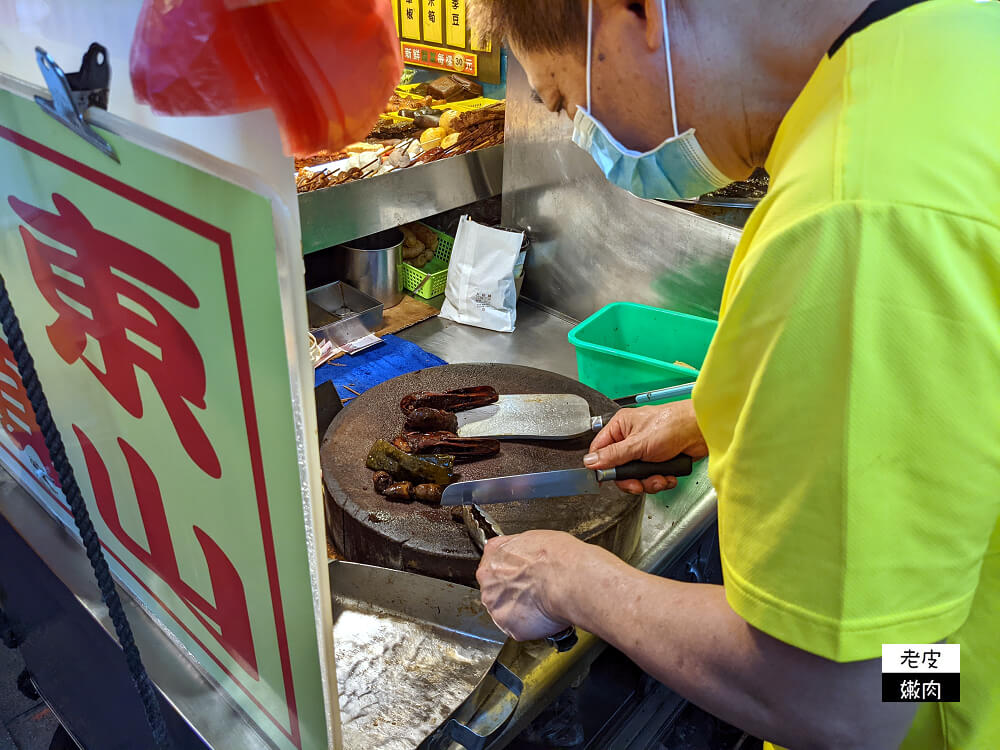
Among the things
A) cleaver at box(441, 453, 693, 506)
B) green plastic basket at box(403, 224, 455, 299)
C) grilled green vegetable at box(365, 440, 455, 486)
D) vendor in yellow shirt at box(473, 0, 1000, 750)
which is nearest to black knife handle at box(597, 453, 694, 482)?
cleaver at box(441, 453, 693, 506)

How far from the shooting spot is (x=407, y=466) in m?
1.42

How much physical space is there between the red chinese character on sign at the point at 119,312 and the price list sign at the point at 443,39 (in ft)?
9.44

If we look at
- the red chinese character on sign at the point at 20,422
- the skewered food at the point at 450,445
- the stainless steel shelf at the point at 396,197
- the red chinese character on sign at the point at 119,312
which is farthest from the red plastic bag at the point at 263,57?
the stainless steel shelf at the point at 396,197

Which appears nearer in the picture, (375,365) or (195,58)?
(195,58)

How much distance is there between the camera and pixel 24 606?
125cm

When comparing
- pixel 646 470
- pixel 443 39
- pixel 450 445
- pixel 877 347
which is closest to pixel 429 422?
pixel 450 445

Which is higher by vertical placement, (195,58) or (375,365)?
(195,58)

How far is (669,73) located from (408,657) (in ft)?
2.80

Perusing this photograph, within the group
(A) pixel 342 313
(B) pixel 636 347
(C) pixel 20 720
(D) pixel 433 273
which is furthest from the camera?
(D) pixel 433 273

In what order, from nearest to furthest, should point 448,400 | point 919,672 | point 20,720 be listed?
1. point 919,672
2. point 448,400
3. point 20,720

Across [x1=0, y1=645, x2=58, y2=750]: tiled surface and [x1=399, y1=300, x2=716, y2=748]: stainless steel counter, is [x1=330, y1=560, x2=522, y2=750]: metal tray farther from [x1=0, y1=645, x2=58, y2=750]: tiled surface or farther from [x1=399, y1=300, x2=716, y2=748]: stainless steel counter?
[x1=0, y1=645, x2=58, y2=750]: tiled surface

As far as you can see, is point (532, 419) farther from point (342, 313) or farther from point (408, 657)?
point (342, 313)

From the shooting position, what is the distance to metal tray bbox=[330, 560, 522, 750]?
943 millimetres

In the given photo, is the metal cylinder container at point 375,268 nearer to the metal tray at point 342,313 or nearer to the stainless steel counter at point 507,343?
the metal tray at point 342,313
